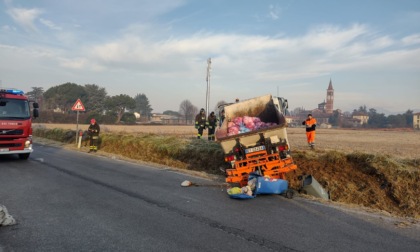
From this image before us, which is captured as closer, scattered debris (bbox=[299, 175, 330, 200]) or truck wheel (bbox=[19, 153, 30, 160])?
scattered debris (bbox=[299, 175, 330, 200])

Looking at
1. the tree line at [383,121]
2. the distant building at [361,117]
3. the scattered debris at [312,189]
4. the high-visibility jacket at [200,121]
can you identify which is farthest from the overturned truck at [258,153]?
the distant building at [361,117]

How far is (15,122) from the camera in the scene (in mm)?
12977

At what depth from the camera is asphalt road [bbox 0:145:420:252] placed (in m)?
4.89

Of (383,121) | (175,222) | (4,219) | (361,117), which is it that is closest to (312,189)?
(175,222)

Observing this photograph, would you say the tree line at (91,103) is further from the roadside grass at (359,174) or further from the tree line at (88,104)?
the roadside grass at (359,174)

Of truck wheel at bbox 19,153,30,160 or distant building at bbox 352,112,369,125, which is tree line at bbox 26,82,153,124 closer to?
truck wheel at bbox 19,153,30,160

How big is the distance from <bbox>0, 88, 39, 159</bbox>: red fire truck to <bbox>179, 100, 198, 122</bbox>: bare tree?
377ft

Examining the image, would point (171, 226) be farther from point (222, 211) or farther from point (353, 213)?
point (353, 213)

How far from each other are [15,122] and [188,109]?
403 ft

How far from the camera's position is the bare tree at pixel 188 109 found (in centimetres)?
13076

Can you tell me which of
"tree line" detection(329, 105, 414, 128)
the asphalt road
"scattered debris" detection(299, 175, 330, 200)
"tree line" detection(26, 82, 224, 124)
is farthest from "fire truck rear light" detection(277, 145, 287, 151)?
"tree line" detection(329, 105, 414, 128)

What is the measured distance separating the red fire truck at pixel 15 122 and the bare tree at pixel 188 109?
11477 cm

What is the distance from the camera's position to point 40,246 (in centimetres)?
470

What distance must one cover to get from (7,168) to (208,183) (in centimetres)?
697
